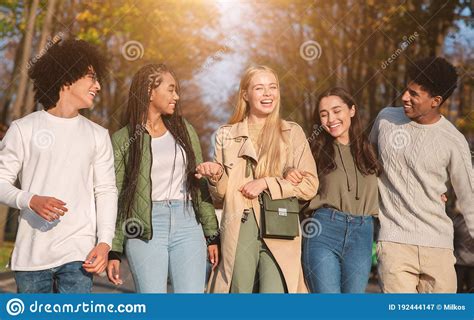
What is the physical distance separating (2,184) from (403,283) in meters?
2.44

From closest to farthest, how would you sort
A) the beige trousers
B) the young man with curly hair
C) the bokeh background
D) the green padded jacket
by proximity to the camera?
the young man with curly hair
the green padded jacket
the beige trousers
the bokeh background

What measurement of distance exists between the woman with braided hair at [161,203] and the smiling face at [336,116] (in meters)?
0.84

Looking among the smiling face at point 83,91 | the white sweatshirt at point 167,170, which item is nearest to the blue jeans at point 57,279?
the white sweatshirt at point 167,170

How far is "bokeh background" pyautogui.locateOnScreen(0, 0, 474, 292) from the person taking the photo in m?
11.6

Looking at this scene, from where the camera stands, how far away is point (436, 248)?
5.50 meters

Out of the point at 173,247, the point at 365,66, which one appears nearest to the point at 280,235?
the point at 173,247

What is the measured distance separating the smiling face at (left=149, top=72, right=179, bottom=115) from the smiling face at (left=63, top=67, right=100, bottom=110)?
434 mm

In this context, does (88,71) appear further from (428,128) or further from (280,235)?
(428,128)

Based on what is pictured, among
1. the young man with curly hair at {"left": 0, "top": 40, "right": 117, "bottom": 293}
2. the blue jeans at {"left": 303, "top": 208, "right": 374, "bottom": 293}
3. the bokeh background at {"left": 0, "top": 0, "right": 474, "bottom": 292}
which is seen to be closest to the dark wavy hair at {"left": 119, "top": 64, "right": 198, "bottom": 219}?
the young man with curly hair at {"left": 0, "top": 40, "right": 117, "bottom": 293}

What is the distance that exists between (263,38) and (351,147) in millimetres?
7623

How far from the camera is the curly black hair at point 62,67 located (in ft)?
16.3

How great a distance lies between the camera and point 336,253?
536cm

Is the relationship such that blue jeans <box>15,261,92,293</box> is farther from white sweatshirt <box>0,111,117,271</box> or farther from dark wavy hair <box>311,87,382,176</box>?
dark wavy hair <box>311,87,382,176</box>

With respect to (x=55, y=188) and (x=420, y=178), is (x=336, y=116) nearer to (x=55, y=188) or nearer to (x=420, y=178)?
(x=420, y=178)
